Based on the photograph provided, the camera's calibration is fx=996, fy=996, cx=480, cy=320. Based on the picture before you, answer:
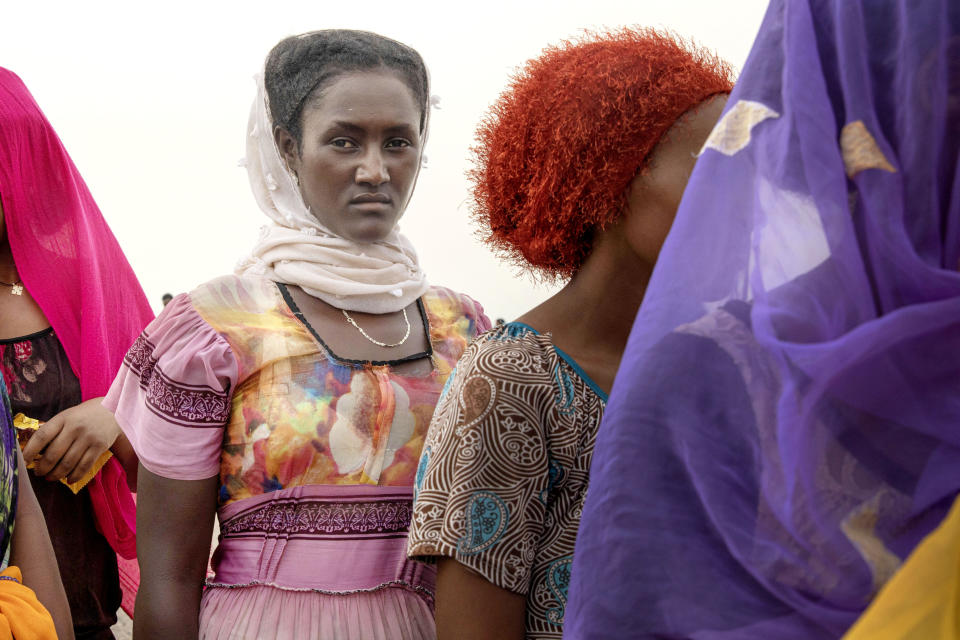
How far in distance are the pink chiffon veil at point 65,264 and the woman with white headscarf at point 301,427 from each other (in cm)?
75

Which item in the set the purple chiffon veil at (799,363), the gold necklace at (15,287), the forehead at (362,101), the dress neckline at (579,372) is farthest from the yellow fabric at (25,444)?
the purple chiffon veil at (799,363)

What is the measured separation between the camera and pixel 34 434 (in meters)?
2.71

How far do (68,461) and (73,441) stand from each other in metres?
0.06

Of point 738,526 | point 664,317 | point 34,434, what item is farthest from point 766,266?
point 34,434

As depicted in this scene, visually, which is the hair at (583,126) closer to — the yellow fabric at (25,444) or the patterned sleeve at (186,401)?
the patterned sleeve at (186,401)

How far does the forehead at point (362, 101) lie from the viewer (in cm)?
223

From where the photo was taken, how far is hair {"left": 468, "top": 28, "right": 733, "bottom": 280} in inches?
64.3

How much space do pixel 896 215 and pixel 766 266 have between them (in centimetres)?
13

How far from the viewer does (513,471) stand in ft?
4.90

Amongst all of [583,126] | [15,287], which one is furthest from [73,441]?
[583,126]

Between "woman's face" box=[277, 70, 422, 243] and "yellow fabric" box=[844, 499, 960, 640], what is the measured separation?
1.56 metres

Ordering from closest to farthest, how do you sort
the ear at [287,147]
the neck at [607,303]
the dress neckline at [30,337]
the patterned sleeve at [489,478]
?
the patterned sleeve at [489,478]
the neck at [607,303]
the ear at [287,147]
the dress neckline at [30,337]

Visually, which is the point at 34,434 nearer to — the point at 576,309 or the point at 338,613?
the point at 338,613

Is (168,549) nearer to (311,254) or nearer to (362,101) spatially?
(311,254)
